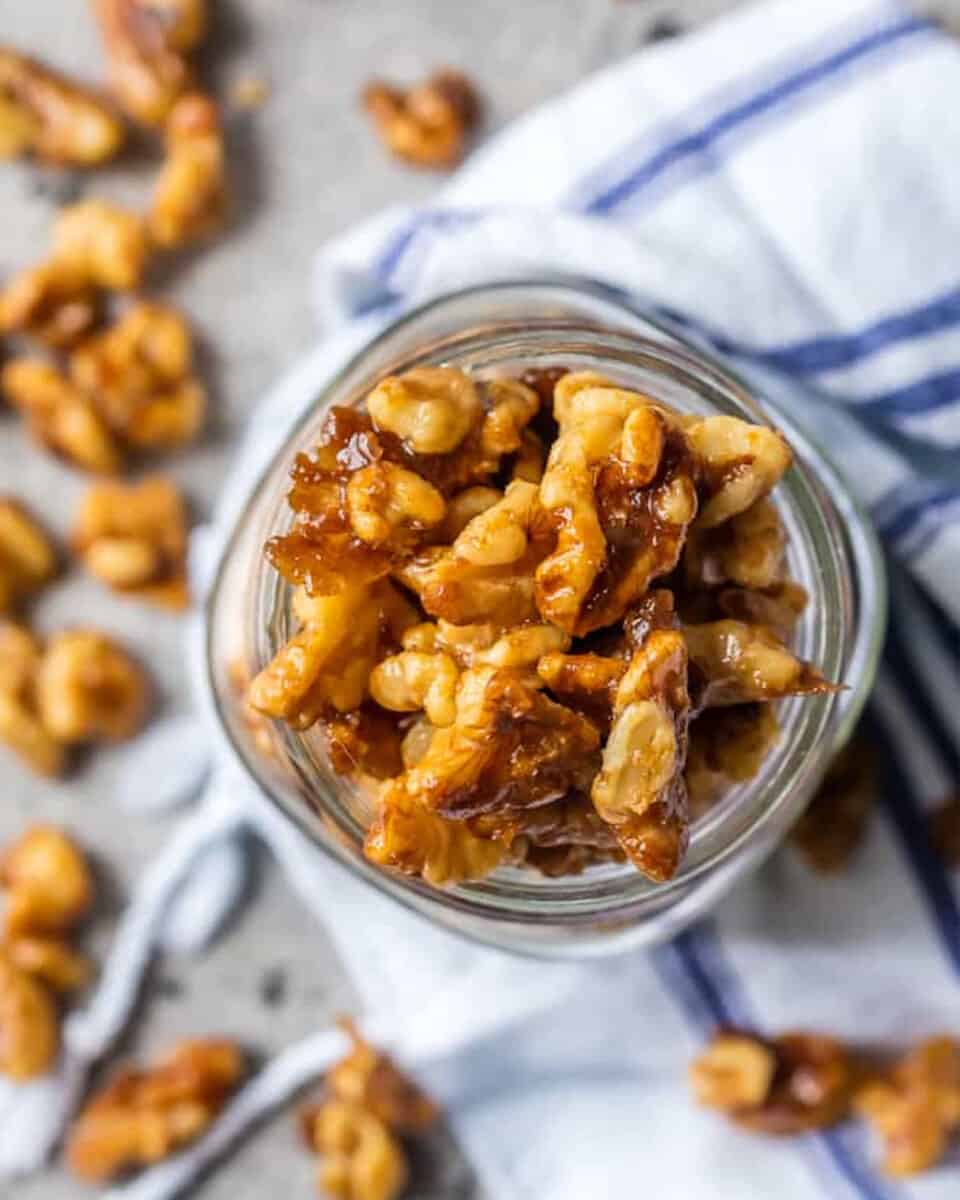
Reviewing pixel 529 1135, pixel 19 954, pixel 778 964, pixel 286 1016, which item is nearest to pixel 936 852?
pixel 778 964

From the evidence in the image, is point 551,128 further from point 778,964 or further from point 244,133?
point 778,964

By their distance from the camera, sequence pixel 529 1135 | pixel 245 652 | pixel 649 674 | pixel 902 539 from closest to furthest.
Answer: pixel 649 674 → pixel 245 652 → pixel 902 539 → pixel 529 1135

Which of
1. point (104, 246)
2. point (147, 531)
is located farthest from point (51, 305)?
point (147, 531)

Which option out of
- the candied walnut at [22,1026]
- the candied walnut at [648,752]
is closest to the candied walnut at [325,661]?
the candied walnut at [648,752]

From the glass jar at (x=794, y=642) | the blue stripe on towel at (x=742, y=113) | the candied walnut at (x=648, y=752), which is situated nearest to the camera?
the candied walnut at (x=648, y=752)

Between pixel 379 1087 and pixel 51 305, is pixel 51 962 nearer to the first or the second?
pixel 379 1087

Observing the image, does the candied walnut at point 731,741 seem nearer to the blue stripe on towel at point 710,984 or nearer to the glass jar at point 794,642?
the glass jar at point 794,642

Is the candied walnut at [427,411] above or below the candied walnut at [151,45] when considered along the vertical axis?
below
